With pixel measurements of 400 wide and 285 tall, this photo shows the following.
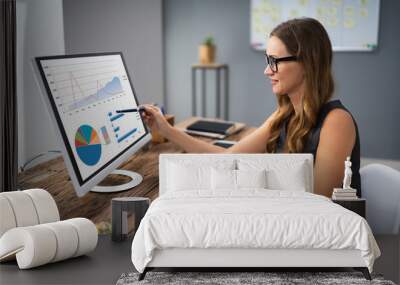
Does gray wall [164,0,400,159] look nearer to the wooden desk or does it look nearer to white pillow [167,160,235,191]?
the wooden desk

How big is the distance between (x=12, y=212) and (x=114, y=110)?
64 cm

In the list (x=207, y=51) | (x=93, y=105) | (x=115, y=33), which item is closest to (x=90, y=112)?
(x=93, y=105)

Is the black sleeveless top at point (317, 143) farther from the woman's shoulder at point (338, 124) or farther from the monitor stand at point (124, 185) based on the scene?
the monitor stand at point (124, 185)

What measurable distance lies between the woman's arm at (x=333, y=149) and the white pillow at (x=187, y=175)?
0.37m

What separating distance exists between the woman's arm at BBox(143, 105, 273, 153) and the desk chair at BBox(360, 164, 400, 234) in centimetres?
34

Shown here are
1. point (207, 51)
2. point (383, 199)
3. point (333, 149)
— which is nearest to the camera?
point (333, 149)

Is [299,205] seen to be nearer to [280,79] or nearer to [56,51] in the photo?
[280,79]

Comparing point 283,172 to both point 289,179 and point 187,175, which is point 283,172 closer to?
point 289,179

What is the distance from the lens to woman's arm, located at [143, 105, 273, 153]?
1.96m

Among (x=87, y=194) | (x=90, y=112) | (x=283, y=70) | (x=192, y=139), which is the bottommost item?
(x=87, y=194)

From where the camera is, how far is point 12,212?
1.29m

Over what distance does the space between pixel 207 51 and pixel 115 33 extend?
2.39m

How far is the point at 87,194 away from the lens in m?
1.77

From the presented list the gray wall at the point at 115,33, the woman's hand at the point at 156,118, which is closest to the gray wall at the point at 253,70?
the gray wall at the point at 115,33
